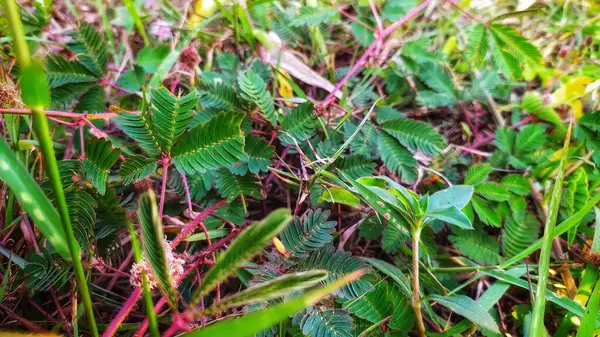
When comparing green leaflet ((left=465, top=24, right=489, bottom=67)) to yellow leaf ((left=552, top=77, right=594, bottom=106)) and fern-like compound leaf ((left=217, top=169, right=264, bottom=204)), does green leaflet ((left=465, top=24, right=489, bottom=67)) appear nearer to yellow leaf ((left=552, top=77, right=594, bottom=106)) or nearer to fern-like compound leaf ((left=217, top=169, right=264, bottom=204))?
yellow leaf ((left=552, top=77, right=594, bottom=106))

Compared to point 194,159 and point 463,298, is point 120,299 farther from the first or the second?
point 463,298

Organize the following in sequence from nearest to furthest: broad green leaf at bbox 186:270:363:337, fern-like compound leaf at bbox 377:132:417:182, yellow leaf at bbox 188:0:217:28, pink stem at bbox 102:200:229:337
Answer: broad green leaf at bbox 186:270:363:337
pink stem at bbox 102:200:229:337
fern-like compound leaf at bbox 377:132:417:182
yellow leaf at bbox 188:0:217:28

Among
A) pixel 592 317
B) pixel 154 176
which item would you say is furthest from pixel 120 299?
pixel 592 317

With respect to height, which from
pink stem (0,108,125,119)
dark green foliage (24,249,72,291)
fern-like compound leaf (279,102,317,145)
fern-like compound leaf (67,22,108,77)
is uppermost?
fern-like compound leaf (67,22,108,77)

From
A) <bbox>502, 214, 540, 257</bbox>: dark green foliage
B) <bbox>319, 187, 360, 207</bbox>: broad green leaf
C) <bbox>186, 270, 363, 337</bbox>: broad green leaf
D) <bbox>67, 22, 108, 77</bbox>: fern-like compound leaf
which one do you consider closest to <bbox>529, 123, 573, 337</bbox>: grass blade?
<bbox>502, 214, 540, 257</bbox>: dark green foliage

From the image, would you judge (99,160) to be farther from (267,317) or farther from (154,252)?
(267,317)

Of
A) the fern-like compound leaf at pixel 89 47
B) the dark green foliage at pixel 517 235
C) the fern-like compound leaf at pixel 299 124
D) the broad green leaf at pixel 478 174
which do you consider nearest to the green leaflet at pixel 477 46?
the broad green leaf at pixel 478 174

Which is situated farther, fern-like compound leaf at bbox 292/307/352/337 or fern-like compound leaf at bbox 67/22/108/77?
fern-like compound leaf at bbox 67/22/108/77
